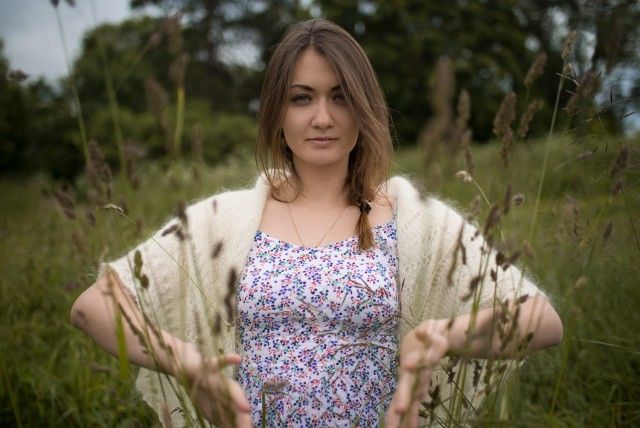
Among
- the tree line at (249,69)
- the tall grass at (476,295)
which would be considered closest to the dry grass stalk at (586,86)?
the tall grass at (476,295)

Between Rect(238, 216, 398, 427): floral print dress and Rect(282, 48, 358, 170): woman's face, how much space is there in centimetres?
33

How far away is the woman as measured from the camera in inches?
62.8

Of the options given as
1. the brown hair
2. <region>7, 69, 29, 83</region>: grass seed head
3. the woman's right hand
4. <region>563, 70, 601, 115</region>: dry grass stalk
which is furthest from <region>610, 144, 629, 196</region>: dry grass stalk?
<region>7, 69, 29, 83</region>: grass seed head

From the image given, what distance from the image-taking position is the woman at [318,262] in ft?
5.24

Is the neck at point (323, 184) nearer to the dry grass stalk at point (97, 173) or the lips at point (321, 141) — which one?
the lips at point (321, 141)

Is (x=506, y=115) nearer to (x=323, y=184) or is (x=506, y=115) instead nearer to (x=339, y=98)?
(x=339, y=98)

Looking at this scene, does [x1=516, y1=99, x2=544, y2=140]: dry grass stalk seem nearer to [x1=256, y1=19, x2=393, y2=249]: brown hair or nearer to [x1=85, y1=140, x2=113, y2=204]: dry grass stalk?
[x1=256, y1=19, x2=393, y2=249]: brown hair

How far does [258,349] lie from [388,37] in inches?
Result: 713

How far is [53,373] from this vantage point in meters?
2.40

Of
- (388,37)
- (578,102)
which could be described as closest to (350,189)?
(578,102)

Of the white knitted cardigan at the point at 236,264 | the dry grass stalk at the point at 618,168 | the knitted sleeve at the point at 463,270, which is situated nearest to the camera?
the dry grass stalk at the point at 618,168

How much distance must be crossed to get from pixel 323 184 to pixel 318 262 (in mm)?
327

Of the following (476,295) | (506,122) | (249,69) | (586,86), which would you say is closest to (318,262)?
(476,295)

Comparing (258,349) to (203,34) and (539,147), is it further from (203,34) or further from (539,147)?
(203,34)
